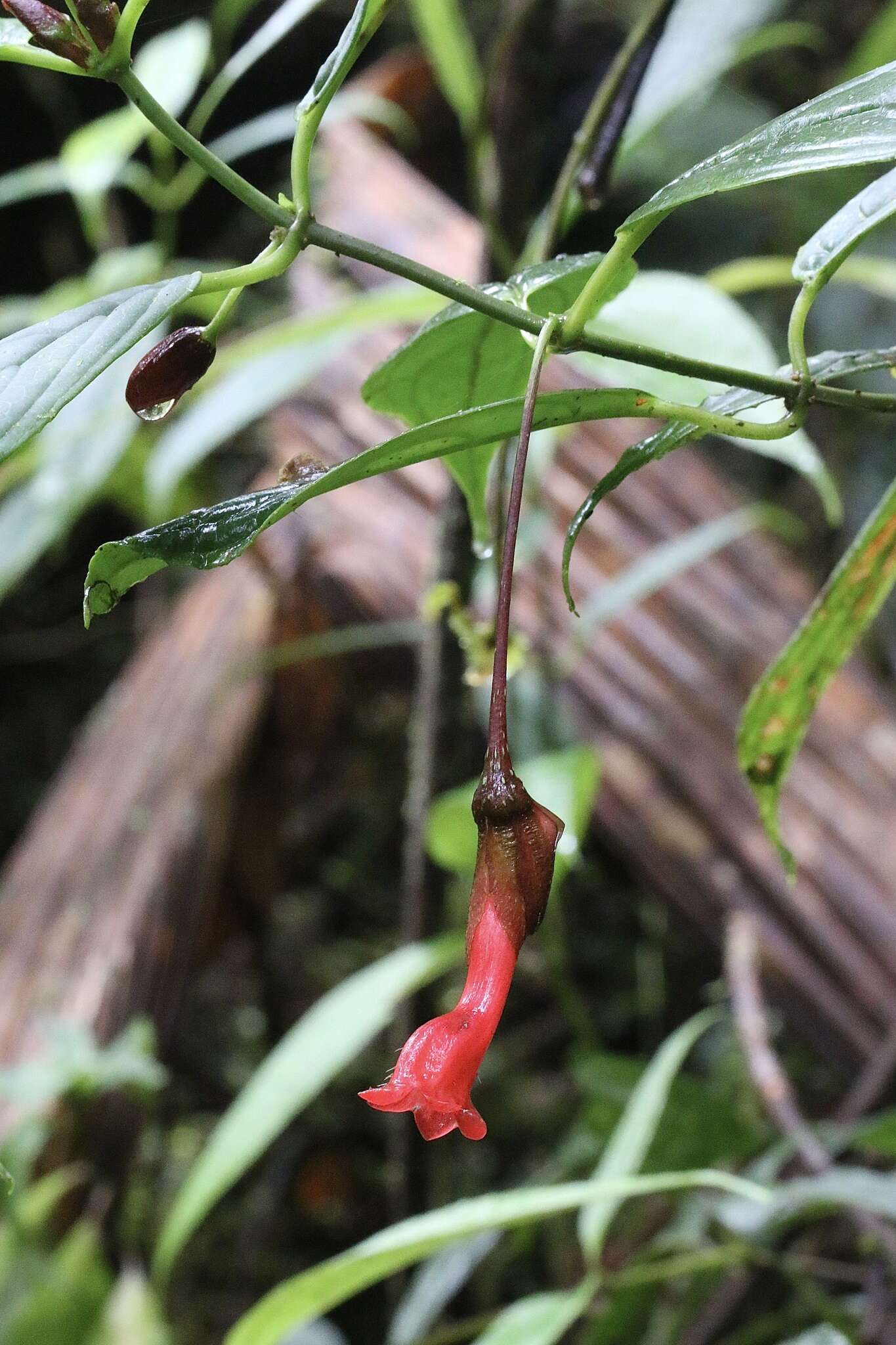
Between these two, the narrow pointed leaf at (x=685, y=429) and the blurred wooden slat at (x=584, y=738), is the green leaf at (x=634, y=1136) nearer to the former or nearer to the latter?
the blurred wooden slat at (x=584, y=738)

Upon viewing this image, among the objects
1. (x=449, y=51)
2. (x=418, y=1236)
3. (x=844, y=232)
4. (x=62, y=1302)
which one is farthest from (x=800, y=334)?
(x=62, y=1302)

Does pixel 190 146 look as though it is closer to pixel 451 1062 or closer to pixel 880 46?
pixel 451 1062

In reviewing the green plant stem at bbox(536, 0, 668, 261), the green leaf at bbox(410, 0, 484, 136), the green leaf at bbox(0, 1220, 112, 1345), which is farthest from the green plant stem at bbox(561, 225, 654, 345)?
the green leaf at bbox(0, 1220, 112, 1345)

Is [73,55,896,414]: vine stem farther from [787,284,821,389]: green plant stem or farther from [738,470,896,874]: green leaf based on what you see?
[738,470,896,874]: green leaf

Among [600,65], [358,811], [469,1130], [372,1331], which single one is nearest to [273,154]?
[600,65]

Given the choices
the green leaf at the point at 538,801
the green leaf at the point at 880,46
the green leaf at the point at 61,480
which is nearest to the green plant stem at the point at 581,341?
the green leaf at the point at 538,801
